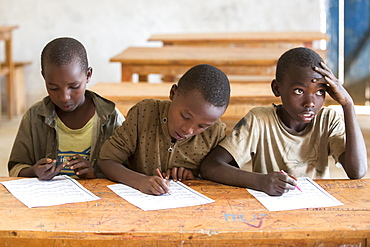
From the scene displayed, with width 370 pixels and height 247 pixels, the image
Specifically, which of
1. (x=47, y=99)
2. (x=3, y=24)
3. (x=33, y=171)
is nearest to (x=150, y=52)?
(x=47, y=99)

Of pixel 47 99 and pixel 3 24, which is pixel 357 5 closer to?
pixel 3 24

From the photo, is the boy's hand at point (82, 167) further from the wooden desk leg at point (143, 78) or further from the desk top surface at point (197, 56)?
the wooden desk leg at point (143, 78)

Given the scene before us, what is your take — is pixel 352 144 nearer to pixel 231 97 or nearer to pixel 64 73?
pixel 64 73

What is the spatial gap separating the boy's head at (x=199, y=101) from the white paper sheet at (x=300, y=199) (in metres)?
0.27

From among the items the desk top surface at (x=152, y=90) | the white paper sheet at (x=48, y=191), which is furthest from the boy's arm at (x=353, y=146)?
the desk top surface at (x=152, y=90)

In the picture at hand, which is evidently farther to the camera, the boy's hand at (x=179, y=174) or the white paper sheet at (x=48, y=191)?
the boy's hand at (x=179, y=174)

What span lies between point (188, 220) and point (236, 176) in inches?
15.4

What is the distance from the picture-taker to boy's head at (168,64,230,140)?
1716 millimetres

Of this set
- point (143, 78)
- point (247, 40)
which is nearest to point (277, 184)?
point (143, 78)

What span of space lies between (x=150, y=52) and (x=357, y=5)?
11.3 ft

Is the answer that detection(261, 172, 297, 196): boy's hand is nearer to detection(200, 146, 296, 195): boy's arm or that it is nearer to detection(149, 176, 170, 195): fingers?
detection(200, 146, 296, 195): boy's arm

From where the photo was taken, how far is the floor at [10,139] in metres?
4.08

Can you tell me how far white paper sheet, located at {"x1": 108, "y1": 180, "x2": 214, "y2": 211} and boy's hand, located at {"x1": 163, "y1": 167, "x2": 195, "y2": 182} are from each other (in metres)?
0.12

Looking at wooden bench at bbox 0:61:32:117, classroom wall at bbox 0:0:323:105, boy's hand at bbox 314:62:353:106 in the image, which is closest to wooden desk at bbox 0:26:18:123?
wooden bench at bbox 0:61:32:117
